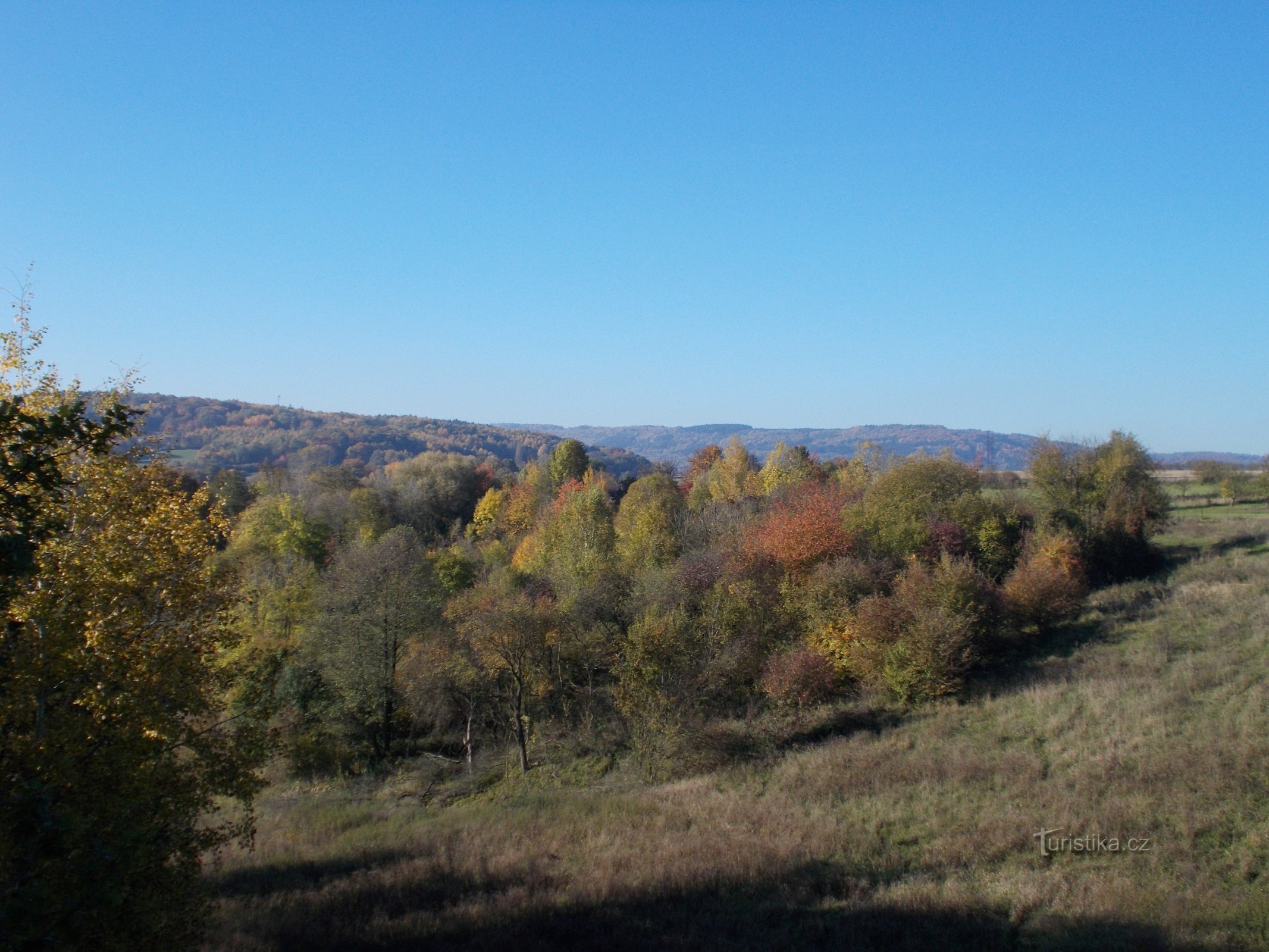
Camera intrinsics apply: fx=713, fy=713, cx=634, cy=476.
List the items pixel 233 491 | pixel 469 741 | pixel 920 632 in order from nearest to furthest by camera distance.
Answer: pixel 920 632, pixel 469 741, pixel 233 491

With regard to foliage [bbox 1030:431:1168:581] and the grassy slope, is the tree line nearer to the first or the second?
foliage [bbox 1030:431:1168:581]

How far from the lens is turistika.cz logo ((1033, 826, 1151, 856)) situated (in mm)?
13220

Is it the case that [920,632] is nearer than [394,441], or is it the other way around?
[920,632]

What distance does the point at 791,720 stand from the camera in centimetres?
2491

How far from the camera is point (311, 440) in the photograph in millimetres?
130125

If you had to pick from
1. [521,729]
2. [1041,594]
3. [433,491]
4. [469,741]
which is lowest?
[469,741]

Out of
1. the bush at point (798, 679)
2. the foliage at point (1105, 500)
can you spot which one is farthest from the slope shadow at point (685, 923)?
the foliage at point (1105, 500)

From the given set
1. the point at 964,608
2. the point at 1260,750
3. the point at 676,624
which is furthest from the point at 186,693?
the point at 964,608

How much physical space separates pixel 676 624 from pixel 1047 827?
14.2 meters

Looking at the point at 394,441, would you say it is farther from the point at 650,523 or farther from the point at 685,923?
the point at 685,923

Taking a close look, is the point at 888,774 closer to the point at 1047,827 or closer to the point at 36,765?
the point at 1047,827

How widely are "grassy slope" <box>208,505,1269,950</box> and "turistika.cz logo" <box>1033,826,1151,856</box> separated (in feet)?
0.69

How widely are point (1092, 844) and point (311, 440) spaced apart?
136 metres

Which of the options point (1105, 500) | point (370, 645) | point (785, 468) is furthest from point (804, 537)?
point (785, 468)
